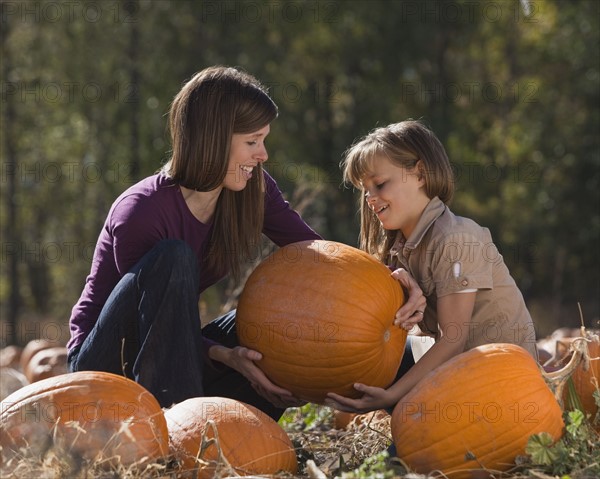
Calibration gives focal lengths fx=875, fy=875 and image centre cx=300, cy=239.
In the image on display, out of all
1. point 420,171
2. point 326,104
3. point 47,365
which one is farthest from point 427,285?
point 326,104

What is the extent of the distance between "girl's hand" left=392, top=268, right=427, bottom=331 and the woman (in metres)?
0.57

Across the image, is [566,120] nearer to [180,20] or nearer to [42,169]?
[180,20]

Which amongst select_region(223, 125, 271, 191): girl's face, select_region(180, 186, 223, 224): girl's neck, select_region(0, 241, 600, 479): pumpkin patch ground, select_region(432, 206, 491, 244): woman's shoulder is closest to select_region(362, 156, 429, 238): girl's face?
select_region(432, 206, 491, 244): woman's shoulder

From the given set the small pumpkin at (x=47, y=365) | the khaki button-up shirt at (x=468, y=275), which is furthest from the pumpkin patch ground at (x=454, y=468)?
the small pumpkin at (x=47, y=365)

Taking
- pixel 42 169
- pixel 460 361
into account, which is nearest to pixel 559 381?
pixel 460 361

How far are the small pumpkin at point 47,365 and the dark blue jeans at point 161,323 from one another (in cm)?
281

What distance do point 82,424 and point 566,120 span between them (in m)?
13.6

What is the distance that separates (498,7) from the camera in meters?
18.4

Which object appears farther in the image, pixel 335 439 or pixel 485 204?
pixel 485 204

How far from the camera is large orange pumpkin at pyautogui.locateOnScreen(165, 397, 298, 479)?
2824 mm

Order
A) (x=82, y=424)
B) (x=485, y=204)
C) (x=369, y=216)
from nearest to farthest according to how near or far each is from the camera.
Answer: (x=82, y=424) < (x=369, y=216) < (x=485, y=204)

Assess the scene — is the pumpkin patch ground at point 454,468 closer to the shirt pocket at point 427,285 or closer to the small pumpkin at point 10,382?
the shirt pocket at point 427,285

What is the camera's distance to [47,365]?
6500 millimetres

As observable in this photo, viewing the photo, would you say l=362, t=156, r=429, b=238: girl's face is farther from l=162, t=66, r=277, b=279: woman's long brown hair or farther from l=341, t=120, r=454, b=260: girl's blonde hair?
l=162, t=66, r=277, b=279: woman's long brown hair
